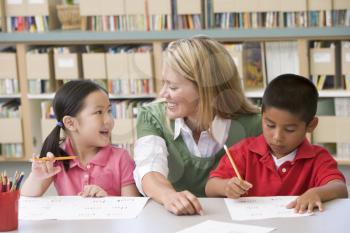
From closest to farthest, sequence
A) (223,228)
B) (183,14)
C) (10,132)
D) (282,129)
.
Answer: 1. (223,228)
2. (282,129)
3. (183,14)
4. (10,132)

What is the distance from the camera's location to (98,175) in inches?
86.4

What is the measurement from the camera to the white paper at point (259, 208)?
1.71 meters

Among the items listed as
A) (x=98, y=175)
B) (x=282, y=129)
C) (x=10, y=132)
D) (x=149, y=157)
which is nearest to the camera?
(x=282, y=129)

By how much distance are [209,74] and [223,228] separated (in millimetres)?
636

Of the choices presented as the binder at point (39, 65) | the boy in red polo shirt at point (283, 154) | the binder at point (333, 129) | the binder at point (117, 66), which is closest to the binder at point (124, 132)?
the binder at point (117, 66)

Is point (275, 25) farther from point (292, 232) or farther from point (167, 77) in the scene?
point (292, 232)


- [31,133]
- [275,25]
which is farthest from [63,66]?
[275,25]

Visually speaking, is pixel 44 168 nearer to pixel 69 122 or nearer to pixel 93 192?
pixel 93 192

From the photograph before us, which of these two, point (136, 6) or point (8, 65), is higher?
point (136, 6)

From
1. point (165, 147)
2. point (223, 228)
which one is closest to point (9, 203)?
point (223, 228)

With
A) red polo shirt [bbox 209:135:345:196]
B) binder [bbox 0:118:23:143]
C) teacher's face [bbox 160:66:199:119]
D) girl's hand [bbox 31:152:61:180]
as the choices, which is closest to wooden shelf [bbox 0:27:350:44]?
binder [bbox 0:118:23:143]

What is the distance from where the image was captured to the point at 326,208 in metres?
1.74

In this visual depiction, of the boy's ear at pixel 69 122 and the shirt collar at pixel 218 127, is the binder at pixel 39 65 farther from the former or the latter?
the shirt collar at pixel 218 127

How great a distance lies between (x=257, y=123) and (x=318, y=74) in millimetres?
1830
